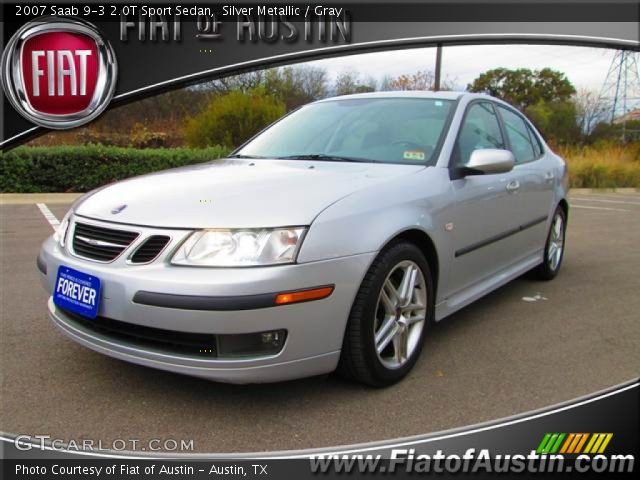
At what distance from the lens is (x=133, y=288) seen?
7.41 ft

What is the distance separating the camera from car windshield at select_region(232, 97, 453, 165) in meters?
3.25

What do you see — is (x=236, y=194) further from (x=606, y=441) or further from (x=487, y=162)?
(x=606, y=441)

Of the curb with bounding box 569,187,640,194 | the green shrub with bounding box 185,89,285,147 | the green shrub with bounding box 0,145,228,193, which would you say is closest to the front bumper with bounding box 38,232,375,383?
the green shrub with bounding box 0,145,228,193

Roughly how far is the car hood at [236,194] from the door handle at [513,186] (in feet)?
3.25

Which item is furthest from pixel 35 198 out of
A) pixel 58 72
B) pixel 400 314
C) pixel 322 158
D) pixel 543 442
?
pixel 543 442

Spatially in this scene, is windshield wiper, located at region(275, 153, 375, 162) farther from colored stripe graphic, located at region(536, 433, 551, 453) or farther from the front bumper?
colored stripe graphic, located at region(536, 433, 551, 453)

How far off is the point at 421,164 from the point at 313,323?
4.04ft

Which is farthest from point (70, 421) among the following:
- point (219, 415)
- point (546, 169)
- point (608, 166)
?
point (608, 166)

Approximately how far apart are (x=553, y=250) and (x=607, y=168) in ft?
42.3

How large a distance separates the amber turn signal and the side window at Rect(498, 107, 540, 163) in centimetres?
235

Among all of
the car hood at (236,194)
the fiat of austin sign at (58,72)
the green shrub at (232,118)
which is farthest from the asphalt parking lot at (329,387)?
the green shrub at (232,118)

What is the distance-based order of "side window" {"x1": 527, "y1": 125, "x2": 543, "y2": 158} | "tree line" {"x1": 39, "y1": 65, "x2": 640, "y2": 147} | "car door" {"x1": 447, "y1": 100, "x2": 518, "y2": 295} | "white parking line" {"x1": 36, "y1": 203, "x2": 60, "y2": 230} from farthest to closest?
"tree line" {"x1": 39, "y1": 65, "x2": 640, "y2": 147} < "white parking line" {"x1": 36, "y1": 203, "x2": 60, "y2": 230} < "side window" {"x1": 527, "y1": 125, "x2": 543, "y2": 158} < "car door" {"x1": 447, "y1": 100, "x2": 518, "y2": 295}

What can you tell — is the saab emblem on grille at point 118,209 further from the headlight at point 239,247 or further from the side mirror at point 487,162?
the side mirror at point 487,162

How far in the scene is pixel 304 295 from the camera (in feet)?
7.44
